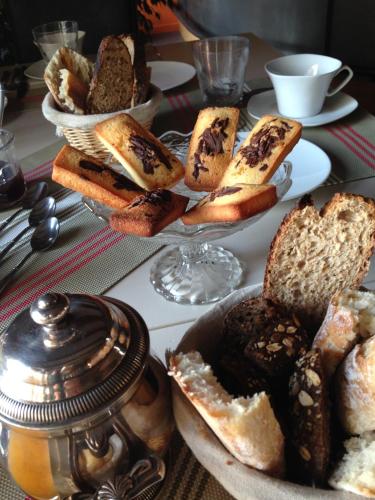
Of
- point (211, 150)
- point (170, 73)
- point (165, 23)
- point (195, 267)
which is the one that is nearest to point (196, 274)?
point (195, 267)

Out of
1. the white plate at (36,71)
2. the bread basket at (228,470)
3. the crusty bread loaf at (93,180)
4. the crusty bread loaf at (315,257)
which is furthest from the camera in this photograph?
the white plate at (36,71)

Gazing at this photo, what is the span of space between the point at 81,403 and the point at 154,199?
25 cm

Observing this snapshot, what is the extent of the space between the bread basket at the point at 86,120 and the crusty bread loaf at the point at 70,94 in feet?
0.07

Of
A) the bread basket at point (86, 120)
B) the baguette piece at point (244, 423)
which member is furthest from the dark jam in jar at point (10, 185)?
the baguette piece at point (244, 423)

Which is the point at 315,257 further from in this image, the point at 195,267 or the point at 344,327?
the point at 195,267

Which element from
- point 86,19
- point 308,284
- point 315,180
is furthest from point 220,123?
point 86,19

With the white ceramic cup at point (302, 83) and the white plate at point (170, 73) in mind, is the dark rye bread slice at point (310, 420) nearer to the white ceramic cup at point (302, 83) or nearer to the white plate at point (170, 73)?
the white ceramic cup at point (302, 83)

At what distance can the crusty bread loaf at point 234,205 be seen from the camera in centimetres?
53

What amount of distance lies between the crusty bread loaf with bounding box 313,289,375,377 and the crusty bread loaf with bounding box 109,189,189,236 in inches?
7.9

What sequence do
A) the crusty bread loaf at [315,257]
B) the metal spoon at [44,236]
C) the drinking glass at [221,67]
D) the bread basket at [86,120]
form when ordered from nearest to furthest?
1. the crusty bread loaf at [315,257]
2. the metal spoon at [44,236]
3. the bread basket at [86,120]
4. the drinking glass at [221,67]

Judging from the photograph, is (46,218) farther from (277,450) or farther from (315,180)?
(277,450)

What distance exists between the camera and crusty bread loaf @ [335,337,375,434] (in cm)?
37

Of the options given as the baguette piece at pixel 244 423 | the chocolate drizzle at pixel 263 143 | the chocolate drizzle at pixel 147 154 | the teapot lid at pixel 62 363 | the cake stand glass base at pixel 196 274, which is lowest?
the cake stand glass base at pixel 196 274

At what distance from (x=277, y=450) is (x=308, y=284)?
0.20 m
